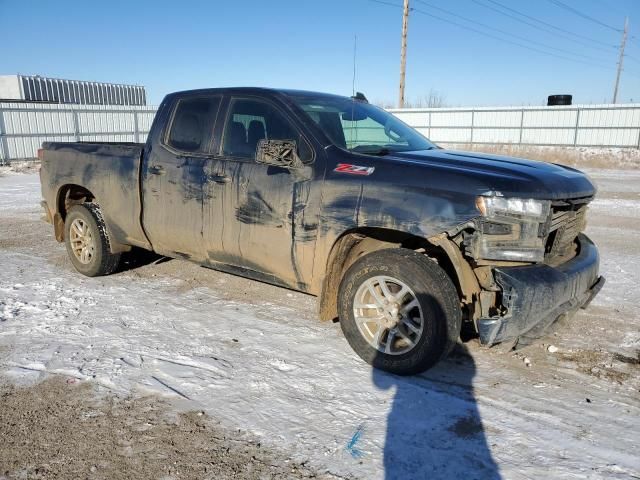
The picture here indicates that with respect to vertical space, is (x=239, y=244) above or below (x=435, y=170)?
below

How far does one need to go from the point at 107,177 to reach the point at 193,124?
1.22 meters

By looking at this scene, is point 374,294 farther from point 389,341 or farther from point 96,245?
point 96,245

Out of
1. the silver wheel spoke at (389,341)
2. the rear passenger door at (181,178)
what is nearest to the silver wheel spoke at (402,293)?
the silver wheel spoke at (389,341)

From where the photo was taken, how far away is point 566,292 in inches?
134

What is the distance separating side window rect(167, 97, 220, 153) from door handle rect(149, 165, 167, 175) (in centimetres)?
24

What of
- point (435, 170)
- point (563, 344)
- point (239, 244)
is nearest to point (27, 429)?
point (239, 244)

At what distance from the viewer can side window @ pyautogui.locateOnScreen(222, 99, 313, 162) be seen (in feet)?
13.0

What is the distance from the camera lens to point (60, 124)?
22.9m

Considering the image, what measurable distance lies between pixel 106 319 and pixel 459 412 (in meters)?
3.08

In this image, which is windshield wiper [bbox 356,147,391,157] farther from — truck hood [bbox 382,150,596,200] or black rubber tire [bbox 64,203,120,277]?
black rubber tire [bbox 64,203,120,277]

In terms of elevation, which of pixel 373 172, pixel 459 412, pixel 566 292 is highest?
pixel 373 172

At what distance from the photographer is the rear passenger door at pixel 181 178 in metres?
4.43

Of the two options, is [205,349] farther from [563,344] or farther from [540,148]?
[540,148]

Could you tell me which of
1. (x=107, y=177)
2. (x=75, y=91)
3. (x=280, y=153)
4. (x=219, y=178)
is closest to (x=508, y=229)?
(x=280, y=153)
